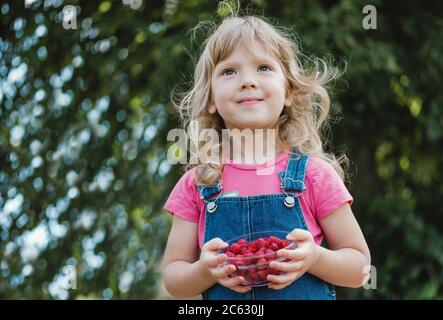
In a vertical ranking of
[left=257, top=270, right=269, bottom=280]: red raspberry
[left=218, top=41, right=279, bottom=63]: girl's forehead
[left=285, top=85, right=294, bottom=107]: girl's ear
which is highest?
[left=218, top=41, right=279, bottom=63]: girl's forehead

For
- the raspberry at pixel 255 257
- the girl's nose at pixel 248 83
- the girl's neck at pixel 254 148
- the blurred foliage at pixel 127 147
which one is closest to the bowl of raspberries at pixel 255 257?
the raspberry at pixel 255 257

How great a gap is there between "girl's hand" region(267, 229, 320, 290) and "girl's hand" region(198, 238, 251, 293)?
0.24 feet

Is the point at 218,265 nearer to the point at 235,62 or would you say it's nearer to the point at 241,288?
the point at 241,288

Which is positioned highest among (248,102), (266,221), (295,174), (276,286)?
(248,102)

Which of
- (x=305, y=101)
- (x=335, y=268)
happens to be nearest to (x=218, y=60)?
(x=305, y=101)

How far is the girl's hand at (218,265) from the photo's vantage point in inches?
62.4

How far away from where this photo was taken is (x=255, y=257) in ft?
5.18

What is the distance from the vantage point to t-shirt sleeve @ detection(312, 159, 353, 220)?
1.75m

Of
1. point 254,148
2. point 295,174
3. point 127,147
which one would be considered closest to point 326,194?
point 295,174

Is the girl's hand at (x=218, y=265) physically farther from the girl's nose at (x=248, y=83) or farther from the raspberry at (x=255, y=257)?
the girl's nose at (x=248, y=83)

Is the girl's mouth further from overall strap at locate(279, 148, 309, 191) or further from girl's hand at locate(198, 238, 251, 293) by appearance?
girl's hand at locate(198, 238, 251, 293)

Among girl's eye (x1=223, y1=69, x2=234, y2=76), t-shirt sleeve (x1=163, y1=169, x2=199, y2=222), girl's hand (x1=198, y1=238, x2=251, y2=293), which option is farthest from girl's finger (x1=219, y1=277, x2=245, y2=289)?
girl's eye (x1=223, y1=69, x2=234, y2=76)

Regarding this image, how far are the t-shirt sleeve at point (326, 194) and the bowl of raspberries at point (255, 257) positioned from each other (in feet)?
0.52

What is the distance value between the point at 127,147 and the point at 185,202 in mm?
3057
